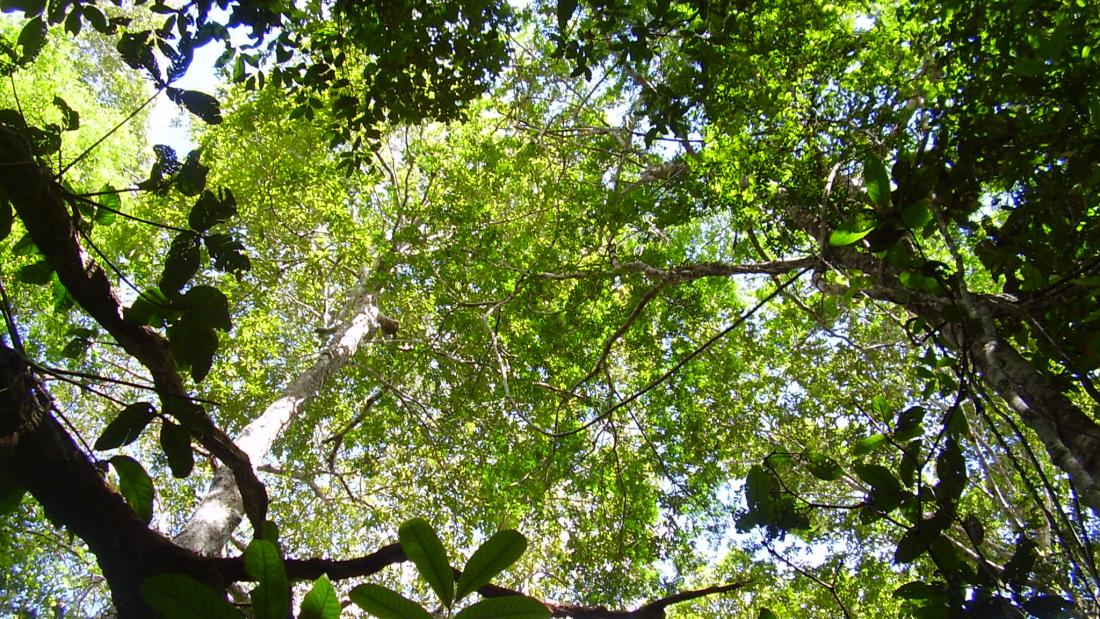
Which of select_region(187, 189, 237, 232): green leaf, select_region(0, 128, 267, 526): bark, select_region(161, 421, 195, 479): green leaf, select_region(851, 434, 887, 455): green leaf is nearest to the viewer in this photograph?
select_region(0, 128, 267, 526): bark

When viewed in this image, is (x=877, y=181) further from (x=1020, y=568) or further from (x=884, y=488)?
(x=1020, y=568)

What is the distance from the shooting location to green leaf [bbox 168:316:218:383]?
1.12m

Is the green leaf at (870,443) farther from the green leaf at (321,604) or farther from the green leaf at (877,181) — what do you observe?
the green leaf at (321,604)

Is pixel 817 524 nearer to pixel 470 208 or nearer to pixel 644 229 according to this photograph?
pixel 644 229

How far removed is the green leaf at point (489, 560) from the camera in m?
0.71

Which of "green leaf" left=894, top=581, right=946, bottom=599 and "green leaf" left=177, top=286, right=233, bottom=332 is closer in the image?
"green leaf" left=177, top=286, right=233, bottom=332

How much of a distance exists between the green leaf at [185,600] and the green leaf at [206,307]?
0.58 m

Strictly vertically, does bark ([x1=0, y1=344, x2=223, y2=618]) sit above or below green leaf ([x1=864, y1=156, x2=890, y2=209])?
below

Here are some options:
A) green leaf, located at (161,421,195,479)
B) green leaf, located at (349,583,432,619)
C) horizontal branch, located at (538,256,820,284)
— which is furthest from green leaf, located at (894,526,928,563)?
horizontal branch, located at (538,256,820,284)

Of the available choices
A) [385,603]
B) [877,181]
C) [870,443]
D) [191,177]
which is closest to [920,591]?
[870,443]

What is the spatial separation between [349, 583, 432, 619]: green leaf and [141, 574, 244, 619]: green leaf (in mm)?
132

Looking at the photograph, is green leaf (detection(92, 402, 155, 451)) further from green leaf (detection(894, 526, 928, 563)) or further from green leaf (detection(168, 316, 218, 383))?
green leaf (detection(894, 526, 928, 563))

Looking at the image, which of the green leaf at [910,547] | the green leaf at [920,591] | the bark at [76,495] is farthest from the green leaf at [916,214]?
the bark at [76,495]

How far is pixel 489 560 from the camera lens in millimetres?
720
